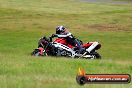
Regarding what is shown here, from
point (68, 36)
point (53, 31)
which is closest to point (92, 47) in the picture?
point (68, 36)

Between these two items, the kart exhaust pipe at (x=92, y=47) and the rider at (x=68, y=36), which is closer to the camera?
the rider at (x=68, y=36)

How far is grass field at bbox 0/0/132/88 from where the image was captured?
551 inches

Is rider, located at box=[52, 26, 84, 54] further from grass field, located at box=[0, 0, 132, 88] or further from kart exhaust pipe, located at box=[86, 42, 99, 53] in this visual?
grass field, located at box=[0, 0, 132, 88]

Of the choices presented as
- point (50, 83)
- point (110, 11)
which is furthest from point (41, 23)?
point (50, 83)

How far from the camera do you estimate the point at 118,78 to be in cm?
821

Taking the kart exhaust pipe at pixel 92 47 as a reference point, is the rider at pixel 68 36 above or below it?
above

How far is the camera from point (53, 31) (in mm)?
46625

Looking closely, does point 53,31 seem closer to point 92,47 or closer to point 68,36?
point 92,47

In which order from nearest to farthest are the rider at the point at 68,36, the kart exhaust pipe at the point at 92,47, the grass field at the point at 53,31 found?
the grass field at the point at 53,31
the rider at the point at 68,36
the kart exhaust pipe at the point at 92,47

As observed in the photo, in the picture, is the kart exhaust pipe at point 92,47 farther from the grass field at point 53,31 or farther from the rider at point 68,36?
the grass field at point 53,31

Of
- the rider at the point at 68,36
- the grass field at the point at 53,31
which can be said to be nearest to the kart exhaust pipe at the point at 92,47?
the rider at the point at 68,36

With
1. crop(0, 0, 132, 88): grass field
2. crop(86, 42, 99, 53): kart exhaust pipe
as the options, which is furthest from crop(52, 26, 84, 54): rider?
crop(0, 0, 132, 88): grass field

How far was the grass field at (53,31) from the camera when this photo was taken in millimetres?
14002

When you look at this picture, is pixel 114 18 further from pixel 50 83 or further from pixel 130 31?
pixel 50 83
